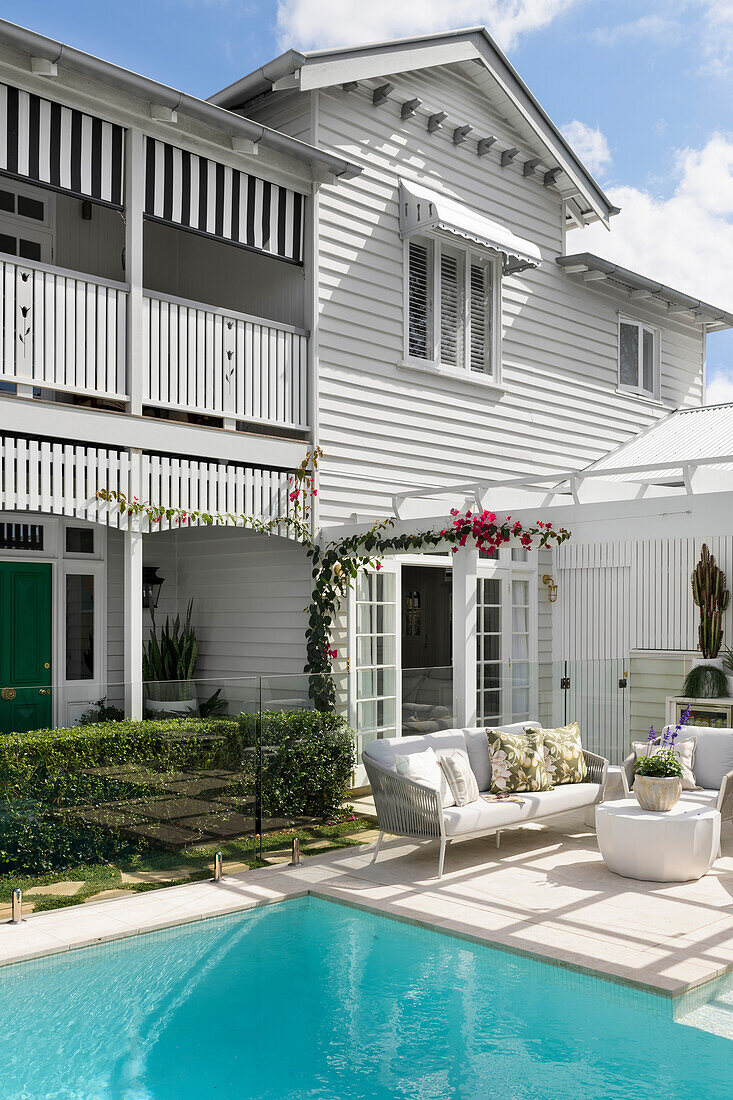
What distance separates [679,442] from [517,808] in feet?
23.3

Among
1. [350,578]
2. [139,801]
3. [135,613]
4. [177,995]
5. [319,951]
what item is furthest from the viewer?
[350,578]

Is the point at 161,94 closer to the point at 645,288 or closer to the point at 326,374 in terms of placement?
the point at 326,374

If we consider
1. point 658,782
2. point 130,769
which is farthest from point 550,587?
point 130,769

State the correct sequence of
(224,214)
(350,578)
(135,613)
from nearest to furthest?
(135,613) → (224,214) → (350,578)

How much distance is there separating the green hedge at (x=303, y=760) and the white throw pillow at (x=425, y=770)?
1.06 meters

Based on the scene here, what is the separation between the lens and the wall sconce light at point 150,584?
35.2 ft

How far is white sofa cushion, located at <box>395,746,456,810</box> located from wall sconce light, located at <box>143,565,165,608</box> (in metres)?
4.38

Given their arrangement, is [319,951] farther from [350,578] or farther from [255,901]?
[350,578]

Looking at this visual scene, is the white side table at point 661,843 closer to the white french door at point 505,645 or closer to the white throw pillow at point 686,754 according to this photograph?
the white throw pillow at point 686,754

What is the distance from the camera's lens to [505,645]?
11641 millimetres

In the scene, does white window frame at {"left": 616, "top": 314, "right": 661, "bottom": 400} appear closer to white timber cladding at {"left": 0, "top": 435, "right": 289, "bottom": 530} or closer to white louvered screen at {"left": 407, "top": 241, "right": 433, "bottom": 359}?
white louvered screen at {"left": 407, "top": 241, "right": 433, "bottom": 359}

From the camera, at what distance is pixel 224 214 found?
349 inches

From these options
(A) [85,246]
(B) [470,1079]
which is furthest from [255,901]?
(A) [85,246]

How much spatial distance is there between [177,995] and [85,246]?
25.3 feet
